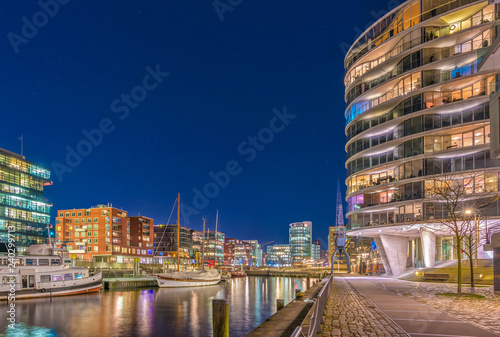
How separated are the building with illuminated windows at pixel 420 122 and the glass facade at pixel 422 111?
116 millimetres

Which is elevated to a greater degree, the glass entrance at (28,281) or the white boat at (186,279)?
the glass entrance at (28,281)

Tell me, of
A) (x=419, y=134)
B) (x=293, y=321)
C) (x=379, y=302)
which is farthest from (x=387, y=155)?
(x=293, y=321)

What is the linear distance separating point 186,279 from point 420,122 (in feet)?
169

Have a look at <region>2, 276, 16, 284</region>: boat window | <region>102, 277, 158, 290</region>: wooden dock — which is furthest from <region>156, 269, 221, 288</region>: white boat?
<region>2, 276, 16, 284</region>: boat window

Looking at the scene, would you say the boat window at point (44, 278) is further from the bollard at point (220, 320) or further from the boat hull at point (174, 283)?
the bollard at point (220, 320)

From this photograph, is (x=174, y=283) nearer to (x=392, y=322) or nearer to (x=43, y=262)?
(x=43, y=262)

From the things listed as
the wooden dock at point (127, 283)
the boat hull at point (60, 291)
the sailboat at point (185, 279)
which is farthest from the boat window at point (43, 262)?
the sailboat at point (185, 279)

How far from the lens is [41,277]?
5681cm

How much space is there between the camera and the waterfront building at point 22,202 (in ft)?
350

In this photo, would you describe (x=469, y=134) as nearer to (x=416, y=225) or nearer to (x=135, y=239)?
(x=416, y=225)

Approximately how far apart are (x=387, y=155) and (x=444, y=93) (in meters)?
10.9

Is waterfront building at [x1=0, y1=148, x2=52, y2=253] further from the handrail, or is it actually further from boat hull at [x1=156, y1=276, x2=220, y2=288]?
the handrail

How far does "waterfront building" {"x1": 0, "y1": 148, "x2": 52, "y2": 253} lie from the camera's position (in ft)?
350

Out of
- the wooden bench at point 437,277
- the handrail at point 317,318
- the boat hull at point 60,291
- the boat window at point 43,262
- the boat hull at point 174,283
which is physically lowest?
the boat hull at point 174,283
